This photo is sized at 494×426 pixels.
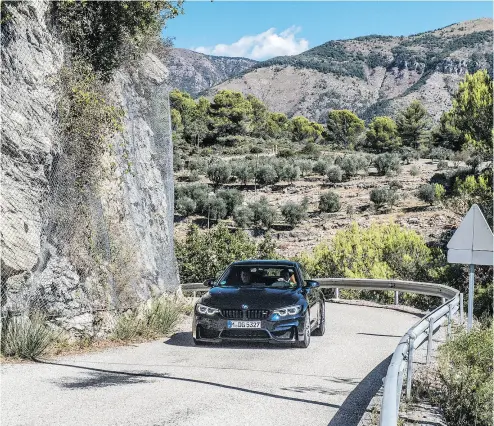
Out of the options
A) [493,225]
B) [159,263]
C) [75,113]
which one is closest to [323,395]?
[75,113]

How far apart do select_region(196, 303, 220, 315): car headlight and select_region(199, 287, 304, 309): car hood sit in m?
0.06

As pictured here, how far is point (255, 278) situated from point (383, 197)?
38.3 m

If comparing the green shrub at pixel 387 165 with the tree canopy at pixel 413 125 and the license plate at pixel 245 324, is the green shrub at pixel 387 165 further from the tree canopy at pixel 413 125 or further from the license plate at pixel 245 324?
the license plate at pixel 245 324

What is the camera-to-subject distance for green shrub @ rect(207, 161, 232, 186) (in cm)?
6100

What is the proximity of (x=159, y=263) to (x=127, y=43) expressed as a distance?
509 cm

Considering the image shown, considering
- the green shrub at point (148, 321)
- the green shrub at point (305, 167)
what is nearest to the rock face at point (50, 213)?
the green shrub at point (148, 321)

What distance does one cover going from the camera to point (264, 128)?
10562 centimetres

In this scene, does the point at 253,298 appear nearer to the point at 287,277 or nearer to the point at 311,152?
the point at 287,277

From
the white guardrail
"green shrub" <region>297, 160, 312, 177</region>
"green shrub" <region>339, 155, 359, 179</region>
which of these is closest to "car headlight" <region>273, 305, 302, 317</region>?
the white guardrail

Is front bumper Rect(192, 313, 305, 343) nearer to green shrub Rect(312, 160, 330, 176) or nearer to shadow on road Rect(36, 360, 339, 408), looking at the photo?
shadow on road Rect(36, 360, 339, 408)

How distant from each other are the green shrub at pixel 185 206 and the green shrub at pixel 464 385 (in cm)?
4293

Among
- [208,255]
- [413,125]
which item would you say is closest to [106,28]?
[208,255]

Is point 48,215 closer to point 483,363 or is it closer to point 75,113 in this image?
point 75,113

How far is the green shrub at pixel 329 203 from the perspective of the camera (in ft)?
162
